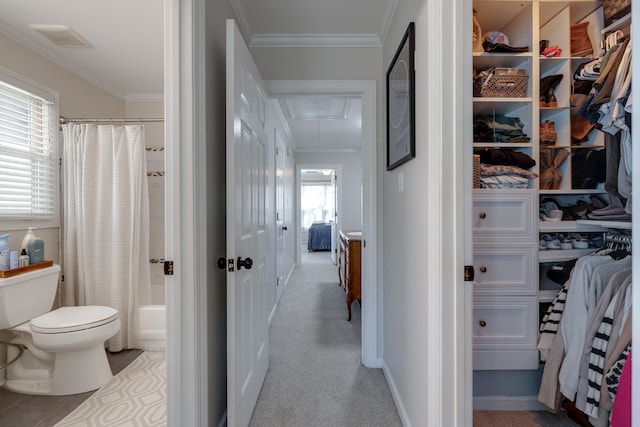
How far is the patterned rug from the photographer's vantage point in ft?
5.49

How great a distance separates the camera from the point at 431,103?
115 centimetres

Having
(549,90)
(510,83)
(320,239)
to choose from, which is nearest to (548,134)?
(549,90)

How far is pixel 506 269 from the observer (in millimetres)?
1636

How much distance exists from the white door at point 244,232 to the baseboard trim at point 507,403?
127 centimetres

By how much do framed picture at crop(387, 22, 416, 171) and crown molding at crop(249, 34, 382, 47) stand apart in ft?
1.38

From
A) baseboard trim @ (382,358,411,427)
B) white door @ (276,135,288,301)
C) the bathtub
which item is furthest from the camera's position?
white door @ (276,135,288,301)

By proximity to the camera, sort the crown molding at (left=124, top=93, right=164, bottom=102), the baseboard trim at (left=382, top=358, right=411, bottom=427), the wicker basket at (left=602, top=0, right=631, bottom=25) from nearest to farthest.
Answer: the wicker basket at (left=602, top=0, right=631, bottom=25) → the baseboard trim at (left=382, top=358, right=411, bottom=427) → the crown molding at (left=124, top=93, right=164, bottom=102)

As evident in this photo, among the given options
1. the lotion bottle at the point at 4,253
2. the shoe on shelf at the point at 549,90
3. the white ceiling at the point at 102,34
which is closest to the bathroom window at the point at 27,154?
the lotion bottle at the point at 4,253

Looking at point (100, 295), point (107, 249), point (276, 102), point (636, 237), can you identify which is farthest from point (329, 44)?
point (100, 295)

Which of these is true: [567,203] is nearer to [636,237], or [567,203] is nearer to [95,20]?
[636,237]

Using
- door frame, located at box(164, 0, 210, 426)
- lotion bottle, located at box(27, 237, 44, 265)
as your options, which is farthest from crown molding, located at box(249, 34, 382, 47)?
lotion bottle, located at box(27, 237, 44, 265)

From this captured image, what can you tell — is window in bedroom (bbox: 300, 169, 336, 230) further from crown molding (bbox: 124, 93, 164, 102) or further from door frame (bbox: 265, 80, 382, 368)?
door frame (bbox: 265, 80, 382, 368)

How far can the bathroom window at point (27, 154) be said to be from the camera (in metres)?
2.02

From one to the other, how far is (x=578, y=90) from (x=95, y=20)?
287cm
